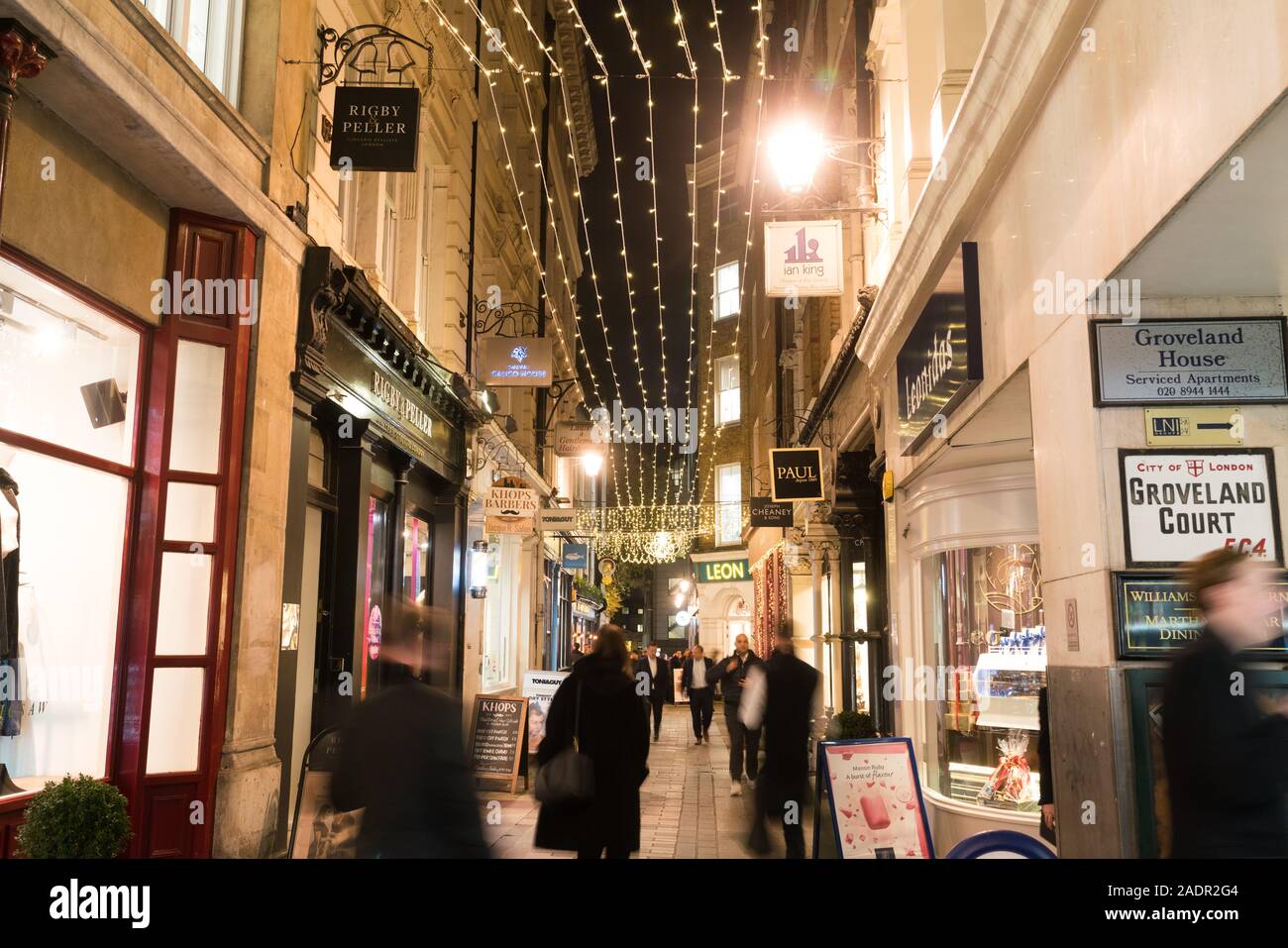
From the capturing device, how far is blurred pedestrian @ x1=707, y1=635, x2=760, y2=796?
1220 cm

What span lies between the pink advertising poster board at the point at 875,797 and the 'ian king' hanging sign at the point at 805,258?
20.4 feet

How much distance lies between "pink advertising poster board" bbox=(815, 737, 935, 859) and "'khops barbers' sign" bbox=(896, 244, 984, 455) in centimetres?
276

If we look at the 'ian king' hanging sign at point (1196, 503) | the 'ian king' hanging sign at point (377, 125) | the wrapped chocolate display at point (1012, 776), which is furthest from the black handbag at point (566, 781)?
the 'ian king' hanging sign at point (377, 125)

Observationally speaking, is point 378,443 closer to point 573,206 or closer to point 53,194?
point 53,194

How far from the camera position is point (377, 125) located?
379 inches

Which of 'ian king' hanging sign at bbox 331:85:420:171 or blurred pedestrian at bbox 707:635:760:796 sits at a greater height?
'ian king' hanging sign at bbox 331:85:420:171

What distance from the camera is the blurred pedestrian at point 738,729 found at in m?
12.2

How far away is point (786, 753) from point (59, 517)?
19.1 feet

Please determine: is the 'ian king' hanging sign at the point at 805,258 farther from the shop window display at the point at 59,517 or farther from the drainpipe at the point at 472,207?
the shop window display at the point at 59,517

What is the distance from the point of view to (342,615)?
1109 cm

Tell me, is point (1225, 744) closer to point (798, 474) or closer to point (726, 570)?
point (798, 474)

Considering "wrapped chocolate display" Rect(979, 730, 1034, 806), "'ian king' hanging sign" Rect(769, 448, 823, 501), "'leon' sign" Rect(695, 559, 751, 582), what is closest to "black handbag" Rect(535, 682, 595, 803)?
"wrapped chocolate display" Rect(979, 730, 1034, 806)

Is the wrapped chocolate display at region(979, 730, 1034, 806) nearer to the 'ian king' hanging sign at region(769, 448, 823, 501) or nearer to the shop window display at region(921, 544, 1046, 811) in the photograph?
the shop window display at region(921, 544, 1046, 811)

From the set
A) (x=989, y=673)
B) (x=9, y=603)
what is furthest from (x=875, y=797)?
(x=9, y=603)
